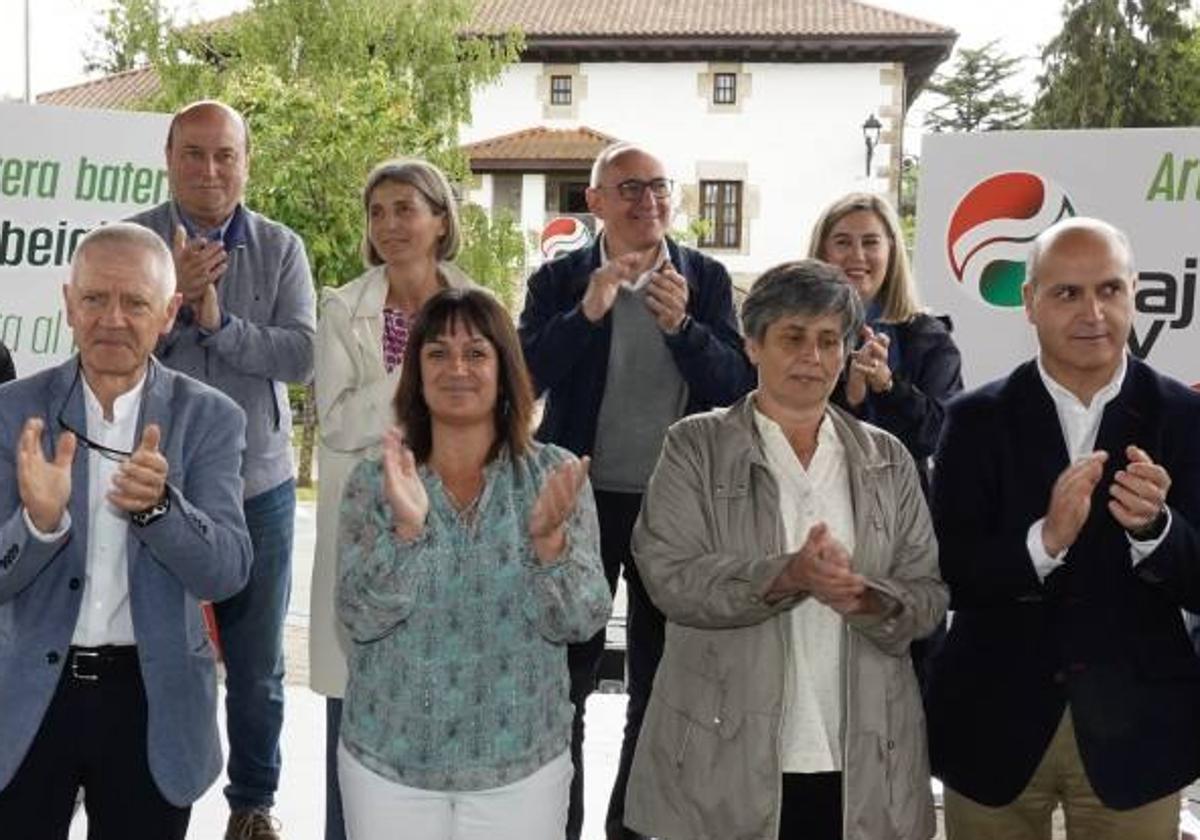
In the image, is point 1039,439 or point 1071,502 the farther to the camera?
point 1039,439

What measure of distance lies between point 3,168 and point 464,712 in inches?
133

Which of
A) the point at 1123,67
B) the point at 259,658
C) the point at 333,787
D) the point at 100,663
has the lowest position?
the point at 333,787

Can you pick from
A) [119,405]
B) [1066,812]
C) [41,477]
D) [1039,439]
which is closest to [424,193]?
[119,405]

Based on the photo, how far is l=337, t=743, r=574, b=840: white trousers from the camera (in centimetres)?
231

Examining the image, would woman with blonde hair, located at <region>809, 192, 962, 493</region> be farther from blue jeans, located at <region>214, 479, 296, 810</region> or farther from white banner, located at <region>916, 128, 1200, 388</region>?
blue jeans, located at <region>214, 479, 296, 810</region>

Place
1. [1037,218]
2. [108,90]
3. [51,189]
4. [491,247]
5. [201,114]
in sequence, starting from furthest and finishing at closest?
[108,90] < [491,247] < [51,189] < [1037,218] < [201,114]

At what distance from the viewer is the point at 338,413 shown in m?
3.15

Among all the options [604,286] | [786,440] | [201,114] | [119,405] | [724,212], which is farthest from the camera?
[724,212]

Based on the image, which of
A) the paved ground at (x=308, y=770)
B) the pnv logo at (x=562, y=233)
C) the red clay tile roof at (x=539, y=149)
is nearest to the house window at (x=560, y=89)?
the red clay tile roof at (x=539, y=149)

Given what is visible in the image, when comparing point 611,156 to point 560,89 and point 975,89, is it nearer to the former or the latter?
point 560,89

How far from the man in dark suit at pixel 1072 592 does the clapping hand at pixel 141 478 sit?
1373 millimetres

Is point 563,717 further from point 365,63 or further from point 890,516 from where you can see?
point 365,63

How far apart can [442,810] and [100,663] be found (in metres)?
0.64

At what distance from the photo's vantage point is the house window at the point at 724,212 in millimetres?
27953
